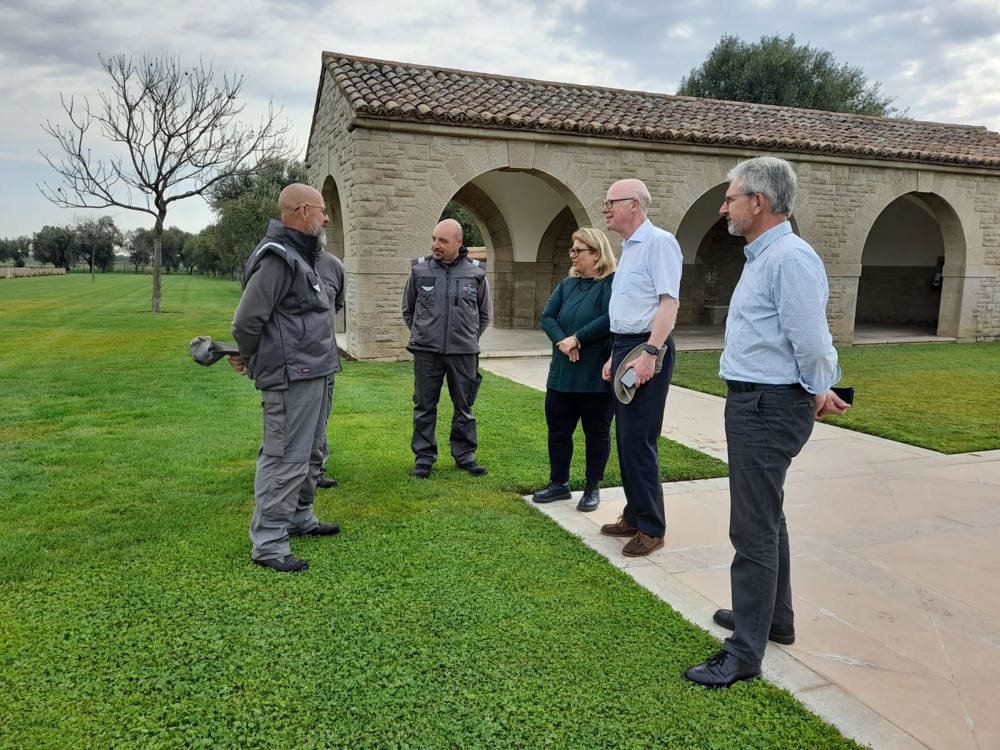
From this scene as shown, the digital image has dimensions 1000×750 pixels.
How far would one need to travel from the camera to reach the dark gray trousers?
258 centimetres

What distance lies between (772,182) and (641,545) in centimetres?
213

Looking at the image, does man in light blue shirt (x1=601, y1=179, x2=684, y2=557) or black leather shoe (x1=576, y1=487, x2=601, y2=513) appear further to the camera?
black leather shoe (x1=576, y1=487, x2=601, y2=513)

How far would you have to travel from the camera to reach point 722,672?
269cm

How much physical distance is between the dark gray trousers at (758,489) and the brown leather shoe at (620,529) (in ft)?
4.65

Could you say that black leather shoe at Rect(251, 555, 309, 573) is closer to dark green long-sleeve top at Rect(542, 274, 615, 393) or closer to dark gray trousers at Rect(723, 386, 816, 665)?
dark green long-sleeve top at Rect(542, 274, 615, 393)

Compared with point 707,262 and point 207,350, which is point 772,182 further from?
point 707,262

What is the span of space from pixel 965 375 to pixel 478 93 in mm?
9597

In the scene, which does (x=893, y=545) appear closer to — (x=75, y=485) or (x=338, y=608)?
(x=338, y=608)

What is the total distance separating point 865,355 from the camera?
43.7 ft

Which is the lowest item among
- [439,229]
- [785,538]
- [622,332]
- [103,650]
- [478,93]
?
[103,650]

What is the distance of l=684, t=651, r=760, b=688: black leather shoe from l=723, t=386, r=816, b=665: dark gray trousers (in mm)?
31


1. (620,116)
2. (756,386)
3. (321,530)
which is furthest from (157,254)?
(756,386)

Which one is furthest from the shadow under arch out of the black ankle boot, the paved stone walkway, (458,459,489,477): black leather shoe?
the black ankle boot

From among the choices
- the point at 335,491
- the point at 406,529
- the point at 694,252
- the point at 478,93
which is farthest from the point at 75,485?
the point at 694,252
